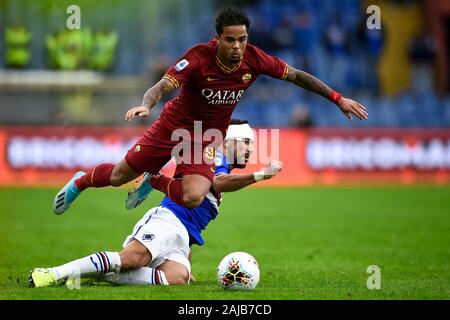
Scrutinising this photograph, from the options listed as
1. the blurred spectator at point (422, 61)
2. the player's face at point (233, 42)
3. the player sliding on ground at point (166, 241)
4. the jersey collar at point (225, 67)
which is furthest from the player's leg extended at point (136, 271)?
the blurred spectator at point (422, 61)

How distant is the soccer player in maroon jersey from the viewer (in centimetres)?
918

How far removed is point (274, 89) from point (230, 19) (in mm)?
19534

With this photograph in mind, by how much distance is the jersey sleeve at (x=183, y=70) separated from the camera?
358 inches

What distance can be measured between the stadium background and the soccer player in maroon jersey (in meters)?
9.44

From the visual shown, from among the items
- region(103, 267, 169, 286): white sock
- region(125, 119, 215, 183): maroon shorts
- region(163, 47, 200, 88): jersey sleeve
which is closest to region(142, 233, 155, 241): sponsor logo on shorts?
region(103, 267, 169, 286): white sock

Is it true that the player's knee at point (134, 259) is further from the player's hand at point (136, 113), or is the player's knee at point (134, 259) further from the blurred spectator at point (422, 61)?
the blurred spectator at point (422, 61)

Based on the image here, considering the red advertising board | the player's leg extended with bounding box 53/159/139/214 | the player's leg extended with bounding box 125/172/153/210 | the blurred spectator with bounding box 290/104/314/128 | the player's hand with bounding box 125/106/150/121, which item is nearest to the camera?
the player's hand with bounding box 125/106/150/121

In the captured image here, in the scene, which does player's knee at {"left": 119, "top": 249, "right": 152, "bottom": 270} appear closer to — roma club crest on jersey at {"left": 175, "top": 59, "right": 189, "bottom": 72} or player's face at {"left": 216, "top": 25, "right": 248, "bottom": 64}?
roma club crest on jersey at {"left": 175, "top": 59, "right": 189, "bottom": 72}

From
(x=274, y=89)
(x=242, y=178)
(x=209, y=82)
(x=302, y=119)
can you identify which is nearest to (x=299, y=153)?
(x=302, y=119)

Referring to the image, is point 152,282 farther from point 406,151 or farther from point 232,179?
point 406,151

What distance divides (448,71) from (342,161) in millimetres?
8028

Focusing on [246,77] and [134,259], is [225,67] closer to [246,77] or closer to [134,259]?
[246,77]

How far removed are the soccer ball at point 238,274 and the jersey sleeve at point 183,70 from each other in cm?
183
